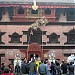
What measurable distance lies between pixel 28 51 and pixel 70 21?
4.72 m

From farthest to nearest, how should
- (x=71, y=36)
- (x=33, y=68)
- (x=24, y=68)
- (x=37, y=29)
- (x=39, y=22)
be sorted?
(x=71, y=36) → (x=37, y=29) → (x=39, y=22) → (x=24, y=68) → (x=33, y=68)

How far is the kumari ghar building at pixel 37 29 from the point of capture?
32781 mm

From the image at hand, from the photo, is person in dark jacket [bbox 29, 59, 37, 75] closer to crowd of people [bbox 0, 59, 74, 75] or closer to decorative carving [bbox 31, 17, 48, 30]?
crowd of people [bbox 0, 59, 74, 75]

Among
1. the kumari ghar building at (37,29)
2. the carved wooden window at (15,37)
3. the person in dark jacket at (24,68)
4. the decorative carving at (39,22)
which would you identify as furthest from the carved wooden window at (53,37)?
the person in dark jacket at (24,68)

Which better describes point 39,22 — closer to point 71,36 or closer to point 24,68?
point 71,36

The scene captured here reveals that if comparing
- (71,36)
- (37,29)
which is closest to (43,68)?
(37,29)

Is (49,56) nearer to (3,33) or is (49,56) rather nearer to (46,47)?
(46,47)

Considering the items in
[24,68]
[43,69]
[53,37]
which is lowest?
[43,69]

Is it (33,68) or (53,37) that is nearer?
(33,68)

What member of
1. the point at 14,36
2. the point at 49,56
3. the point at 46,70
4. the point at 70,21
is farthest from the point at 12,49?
the point at 46,70

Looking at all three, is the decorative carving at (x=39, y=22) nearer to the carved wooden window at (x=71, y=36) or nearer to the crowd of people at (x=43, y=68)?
the carved wooden window at (x=71, y=36)

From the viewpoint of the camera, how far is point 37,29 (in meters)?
33.2

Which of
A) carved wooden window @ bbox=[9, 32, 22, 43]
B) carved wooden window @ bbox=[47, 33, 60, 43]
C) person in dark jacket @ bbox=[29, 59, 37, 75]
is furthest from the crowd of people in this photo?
carved wooden window @ bbox=[47, 33, 60, 43]

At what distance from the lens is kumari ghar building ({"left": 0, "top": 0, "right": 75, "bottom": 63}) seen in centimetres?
3278
